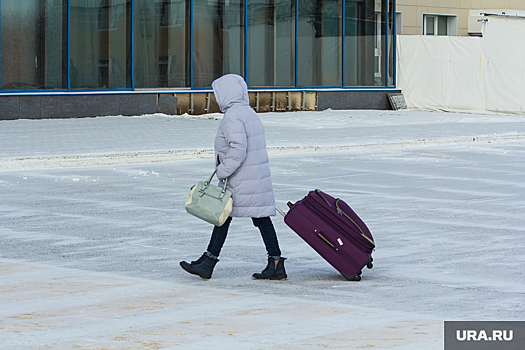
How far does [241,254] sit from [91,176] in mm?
6165

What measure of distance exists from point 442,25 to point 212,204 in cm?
3087

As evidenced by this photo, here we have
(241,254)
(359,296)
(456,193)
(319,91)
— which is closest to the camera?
(359,296)

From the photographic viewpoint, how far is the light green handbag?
22.0 feet

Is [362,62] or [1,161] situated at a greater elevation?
[362,62]

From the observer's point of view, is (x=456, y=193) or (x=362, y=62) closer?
(x=456, y=193)

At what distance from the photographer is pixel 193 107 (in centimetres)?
2723

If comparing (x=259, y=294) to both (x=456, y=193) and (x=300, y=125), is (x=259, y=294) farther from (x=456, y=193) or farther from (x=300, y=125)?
(x=300, y=125)

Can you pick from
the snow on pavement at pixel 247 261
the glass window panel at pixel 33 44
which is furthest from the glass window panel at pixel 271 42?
the snow on pavement at pixel 247 261

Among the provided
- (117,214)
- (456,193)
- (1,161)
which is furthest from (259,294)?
(1,161)

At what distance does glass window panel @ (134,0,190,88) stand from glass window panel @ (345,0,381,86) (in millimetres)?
6548

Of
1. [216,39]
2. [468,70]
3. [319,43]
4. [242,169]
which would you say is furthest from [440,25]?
[242,169]

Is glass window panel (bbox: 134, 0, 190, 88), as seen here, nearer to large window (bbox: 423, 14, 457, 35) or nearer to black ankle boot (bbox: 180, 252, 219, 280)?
large window (bbox: 423, 14, 457, 35)

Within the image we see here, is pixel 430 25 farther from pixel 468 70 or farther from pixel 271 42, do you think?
pixel 271 42

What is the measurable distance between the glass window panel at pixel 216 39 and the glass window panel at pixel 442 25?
11.0m
